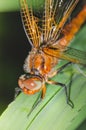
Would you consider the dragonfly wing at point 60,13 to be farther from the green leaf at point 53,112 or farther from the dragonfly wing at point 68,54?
the green leaf at point 53,112

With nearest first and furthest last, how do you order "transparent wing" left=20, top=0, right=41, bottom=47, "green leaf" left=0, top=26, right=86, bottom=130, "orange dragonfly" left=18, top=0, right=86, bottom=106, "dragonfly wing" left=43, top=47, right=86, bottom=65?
"green leaf" left=0, top=26, right=86, bottom=130 < "dragonfly wing" left=43, top=47, right=86, bottom=65 < "orange dragonfly" left=18, top=0, right=86, bottom=106 < "transparent wing" left=20, top=0, right=41, bottom=47

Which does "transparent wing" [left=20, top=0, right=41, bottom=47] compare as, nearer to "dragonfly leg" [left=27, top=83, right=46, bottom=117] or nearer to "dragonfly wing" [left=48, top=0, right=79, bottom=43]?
"dragonfly wing" [left=48, top=0, right=79, bottom=43]

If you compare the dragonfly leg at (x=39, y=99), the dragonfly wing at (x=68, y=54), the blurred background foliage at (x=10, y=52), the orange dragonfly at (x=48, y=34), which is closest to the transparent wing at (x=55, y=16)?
the orange dragonfly at (x=48, y=34)

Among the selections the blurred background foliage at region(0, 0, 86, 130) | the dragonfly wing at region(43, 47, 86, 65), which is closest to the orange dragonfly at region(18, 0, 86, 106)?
the dragonfly wing at region(43, 47, 86, 65)

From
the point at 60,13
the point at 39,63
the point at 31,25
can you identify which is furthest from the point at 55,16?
the point at 39,63

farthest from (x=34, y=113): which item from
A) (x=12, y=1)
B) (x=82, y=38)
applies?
(x=12, y=1)

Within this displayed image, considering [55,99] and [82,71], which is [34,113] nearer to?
[55,99]

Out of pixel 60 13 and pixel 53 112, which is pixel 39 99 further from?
pixel 60 13
